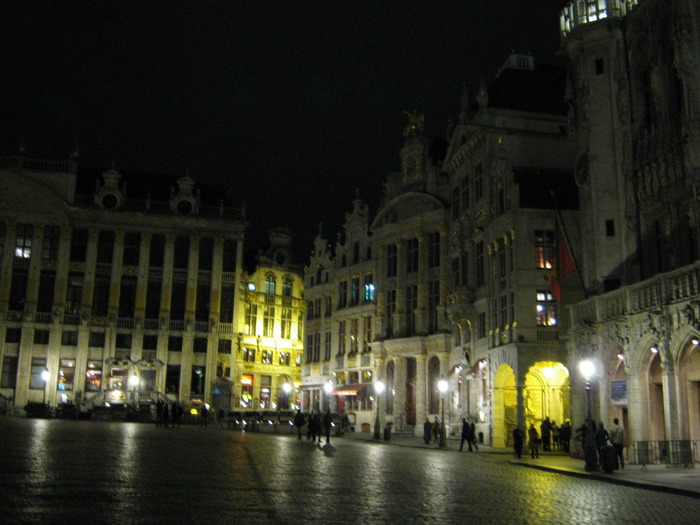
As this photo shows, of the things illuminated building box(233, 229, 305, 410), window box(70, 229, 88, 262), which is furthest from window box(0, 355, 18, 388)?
illuminated building box(233, 229, 305, 410)

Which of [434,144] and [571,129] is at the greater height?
[434,144]

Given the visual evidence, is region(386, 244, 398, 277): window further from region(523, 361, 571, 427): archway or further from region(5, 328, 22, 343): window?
region(5, 328, 22, 343): window

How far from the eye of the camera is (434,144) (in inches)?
2486

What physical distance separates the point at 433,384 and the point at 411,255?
10041 mm

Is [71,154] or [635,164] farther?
[71,154]

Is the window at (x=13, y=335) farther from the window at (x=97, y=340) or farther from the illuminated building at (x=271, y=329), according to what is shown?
the illuminated building at (x=271, y=329)

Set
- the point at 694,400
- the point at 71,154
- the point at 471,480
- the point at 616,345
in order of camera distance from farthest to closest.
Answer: the point at 71,154 < the point at 616,345 < the point at 694,400 < the point at 471,480

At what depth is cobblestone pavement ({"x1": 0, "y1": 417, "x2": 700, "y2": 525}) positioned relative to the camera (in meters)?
12.3

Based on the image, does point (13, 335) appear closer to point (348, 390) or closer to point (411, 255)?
point (348, 390)

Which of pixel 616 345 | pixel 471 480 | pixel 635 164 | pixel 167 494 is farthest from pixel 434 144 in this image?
pixel 167 494

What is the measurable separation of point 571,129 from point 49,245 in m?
51.5

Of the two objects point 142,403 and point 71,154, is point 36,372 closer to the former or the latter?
point 142,403

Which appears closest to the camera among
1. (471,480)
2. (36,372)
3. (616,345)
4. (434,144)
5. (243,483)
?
(243,483)

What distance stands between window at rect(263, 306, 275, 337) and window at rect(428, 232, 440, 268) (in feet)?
94.8
